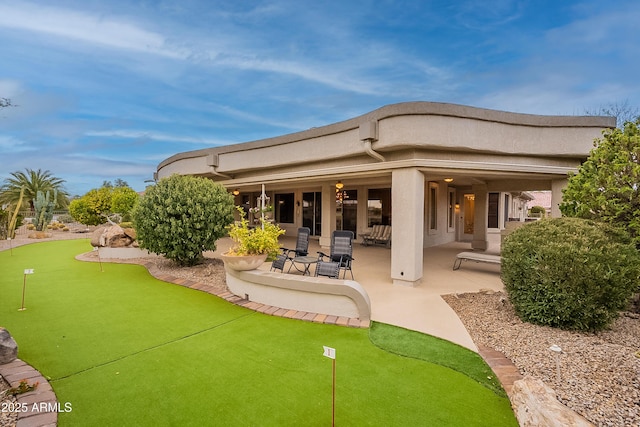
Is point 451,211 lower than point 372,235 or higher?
higher

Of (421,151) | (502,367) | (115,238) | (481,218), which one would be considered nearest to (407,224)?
(421,151)

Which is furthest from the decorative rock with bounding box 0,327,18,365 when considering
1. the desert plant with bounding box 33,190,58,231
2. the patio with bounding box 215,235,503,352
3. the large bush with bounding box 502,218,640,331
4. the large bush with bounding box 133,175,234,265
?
the desert plant with bounding box 33,190,58,231

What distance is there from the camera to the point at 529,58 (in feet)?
56.2

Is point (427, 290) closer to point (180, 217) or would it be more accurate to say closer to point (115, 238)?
point (180, 217)

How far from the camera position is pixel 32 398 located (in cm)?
290

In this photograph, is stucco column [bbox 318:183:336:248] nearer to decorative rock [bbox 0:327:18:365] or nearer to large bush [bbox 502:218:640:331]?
large bush [bbox 502:218:640:331]

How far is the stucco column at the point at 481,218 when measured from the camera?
1288 centimetres

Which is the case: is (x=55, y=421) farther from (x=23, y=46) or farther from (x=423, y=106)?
(x=23, y=46)

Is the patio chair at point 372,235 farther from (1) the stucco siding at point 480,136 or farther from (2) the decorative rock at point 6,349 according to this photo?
(2) the decorative rock at point 6,349

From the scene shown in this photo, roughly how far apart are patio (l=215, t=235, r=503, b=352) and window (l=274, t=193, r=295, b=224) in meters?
7.25

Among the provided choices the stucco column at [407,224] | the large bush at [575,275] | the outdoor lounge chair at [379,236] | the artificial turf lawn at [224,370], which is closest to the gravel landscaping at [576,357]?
the large bush at [575,275]

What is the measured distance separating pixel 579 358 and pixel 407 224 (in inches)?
156

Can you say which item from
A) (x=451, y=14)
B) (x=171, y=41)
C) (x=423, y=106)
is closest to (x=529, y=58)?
(x=451, y=14)

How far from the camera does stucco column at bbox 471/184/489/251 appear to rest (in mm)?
12880
